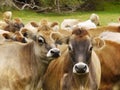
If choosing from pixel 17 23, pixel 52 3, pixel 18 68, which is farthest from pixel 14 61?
pixel 52 3

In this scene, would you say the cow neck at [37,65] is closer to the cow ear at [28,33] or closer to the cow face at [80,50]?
the cow ear at [28,33]

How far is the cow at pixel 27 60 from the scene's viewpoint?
930 centimetres

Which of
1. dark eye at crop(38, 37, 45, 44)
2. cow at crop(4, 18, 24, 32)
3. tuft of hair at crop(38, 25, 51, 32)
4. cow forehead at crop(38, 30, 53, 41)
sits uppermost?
tuft of hair at crop(38, 25, 51, 32)

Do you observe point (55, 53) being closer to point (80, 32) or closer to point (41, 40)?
point (41, 40)

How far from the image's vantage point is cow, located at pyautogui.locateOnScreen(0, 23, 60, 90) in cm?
930

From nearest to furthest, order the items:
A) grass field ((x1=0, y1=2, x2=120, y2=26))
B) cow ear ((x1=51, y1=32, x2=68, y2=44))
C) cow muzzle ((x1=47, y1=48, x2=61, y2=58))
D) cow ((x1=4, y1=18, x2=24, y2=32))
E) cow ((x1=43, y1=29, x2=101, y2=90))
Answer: cow ((x1=43, y1=29, x2=101, y2=90)) < cow ear ((x1=51, y1=32, x2=68, y2=44)) < cow muzzle ((x1=47, y1=48, x2=61, y2=58)) < cow ((x1=4, y1=18, x2=24, y2=32)) < grass field ((x1=0, y1=2, x2=120, y2=26))

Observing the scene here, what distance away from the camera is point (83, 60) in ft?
26.3

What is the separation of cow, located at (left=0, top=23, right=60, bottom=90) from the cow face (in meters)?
0.85

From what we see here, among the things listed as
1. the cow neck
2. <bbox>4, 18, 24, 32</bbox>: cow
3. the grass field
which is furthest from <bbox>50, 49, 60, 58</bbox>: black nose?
the grass field

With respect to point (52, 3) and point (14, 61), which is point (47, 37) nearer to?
point (14, 61)

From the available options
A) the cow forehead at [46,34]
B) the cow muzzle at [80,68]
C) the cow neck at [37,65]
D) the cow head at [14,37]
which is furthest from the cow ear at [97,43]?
the cow head at [14,37]

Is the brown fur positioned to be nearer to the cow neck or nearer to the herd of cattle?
the herd of cattle

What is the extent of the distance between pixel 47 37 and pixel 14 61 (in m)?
0.88

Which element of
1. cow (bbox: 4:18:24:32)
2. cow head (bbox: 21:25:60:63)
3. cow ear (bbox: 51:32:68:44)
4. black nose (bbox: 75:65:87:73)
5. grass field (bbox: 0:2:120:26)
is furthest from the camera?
grass field (bbox: 0:2:120:26)
